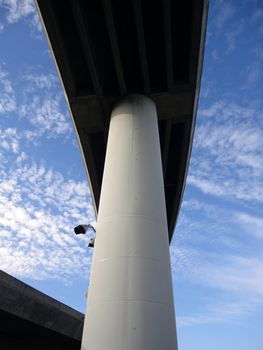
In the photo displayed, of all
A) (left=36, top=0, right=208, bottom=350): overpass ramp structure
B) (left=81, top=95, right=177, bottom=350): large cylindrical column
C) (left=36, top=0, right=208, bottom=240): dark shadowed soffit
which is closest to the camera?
(left=81, top=95, right=177, bottom=350): large cylindrical column

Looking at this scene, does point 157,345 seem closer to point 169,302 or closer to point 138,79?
point 169,302

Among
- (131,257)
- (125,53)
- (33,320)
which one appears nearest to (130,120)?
(125,53)

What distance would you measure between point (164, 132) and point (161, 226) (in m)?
6.58

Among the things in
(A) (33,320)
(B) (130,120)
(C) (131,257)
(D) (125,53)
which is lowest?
(A) (33,320)

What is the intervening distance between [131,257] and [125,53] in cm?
726

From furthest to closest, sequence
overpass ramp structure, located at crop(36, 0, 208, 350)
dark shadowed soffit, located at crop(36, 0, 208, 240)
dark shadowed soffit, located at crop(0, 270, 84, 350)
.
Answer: dark shadowed soffit, located at crop(36, 0, 208, 240) → dark shadowed soffit, located at crop(0, 270, 84, 350) → overpass ramp structure, located at crop(36, 0, 208, 350)

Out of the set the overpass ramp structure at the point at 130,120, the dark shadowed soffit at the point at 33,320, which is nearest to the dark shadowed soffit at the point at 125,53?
the overpass ramp structure at the point at 130,120

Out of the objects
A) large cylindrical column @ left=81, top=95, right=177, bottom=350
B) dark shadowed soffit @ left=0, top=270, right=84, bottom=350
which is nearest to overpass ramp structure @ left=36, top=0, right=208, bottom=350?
large cylindrical column @ left=81, top=95, right=177, bottom=350

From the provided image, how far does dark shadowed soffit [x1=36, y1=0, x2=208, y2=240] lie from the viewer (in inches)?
380

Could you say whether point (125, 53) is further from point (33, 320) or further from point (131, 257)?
point (33, 320)

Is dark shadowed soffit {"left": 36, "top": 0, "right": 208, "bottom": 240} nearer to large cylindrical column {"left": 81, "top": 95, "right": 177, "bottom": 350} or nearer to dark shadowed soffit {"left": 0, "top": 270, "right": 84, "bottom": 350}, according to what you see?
large cylindrical column {"left": 81, "top": 95, "right": 177, "bottom": 350}

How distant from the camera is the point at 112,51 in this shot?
33.1ft

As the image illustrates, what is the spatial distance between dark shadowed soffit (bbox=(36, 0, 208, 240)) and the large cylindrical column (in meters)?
2.28

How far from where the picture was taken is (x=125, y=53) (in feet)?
35.5
